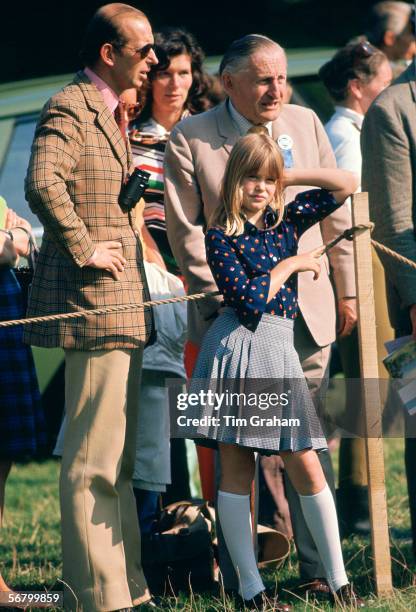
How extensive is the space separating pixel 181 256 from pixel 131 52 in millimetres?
768

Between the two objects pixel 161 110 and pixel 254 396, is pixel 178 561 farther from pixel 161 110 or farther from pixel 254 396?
pixel 161 110

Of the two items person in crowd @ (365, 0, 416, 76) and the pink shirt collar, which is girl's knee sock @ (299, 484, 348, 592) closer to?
the pink shirt collar

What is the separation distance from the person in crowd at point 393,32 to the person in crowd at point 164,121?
1.68 metres

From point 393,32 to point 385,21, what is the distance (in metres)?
0.08

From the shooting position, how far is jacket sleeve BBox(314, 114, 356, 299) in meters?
4.89

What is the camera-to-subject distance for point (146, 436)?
5184 millimetres

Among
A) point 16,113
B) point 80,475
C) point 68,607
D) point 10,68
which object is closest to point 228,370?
point 80,475

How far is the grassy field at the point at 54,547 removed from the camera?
4.50m

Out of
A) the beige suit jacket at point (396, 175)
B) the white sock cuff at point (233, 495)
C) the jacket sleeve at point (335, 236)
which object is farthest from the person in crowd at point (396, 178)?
the white sock cuff at point (233, 495)

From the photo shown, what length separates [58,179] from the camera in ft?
13.7

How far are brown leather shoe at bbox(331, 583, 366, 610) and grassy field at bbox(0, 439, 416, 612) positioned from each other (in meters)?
0.05

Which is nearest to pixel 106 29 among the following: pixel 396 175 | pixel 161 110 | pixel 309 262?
pixel 309 262

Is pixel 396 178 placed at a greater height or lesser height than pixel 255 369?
greater

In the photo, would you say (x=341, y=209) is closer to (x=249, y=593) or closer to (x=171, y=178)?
(x=171, y=178)
